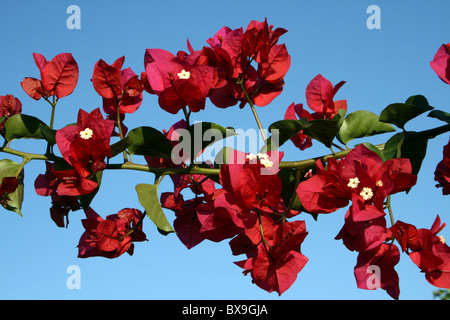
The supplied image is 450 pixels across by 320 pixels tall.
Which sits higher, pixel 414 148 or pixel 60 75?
pixel 60 75

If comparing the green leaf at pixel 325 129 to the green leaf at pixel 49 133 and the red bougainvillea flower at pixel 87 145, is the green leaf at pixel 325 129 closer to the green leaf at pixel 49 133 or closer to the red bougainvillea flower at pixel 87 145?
the red bougainvillea flower at pixel 87 145

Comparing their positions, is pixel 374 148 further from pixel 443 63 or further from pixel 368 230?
pixel 443 63

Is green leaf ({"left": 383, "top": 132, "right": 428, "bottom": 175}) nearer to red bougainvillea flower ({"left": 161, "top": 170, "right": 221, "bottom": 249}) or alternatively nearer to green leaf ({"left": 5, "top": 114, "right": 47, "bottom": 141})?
red bougainvillea flower ({"left": 161, "top": 170, "right": 221, "bottom": 249})

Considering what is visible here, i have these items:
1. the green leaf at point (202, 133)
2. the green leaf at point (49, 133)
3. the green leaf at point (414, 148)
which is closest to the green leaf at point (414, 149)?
the green leaf at point (414, 148)

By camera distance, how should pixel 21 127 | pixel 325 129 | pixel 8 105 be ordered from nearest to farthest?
pixel 325 129 → pixel 21 127 → pixel 8 105

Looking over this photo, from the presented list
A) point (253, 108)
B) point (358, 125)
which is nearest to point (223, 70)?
point (253, 108)

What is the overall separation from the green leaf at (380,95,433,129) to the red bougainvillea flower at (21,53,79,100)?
2.29 ft

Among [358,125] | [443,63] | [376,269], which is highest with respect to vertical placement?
[443,63]

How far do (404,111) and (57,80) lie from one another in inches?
30.3

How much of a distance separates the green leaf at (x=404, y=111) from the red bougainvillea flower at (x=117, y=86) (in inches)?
21.3

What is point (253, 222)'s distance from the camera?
0.91 metres

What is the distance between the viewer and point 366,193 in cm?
86

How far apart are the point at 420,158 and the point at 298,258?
0.37 m

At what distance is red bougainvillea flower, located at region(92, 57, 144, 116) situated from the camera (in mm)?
1072
